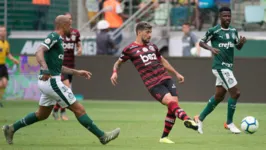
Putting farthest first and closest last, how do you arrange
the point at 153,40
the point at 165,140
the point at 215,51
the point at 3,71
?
the point at 153,40, the point at 3,71, the point at 215,51, the point at 165,140

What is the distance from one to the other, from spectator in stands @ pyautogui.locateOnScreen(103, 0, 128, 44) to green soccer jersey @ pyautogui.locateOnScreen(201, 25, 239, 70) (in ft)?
43.6

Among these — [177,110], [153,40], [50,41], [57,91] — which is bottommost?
[153,40]

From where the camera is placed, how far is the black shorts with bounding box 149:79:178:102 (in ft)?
41.5

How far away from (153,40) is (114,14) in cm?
176

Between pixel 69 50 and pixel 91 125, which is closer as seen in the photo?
pixel 91 125

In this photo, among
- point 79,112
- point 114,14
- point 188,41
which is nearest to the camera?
point 79,112

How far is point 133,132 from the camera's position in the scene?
15.0m

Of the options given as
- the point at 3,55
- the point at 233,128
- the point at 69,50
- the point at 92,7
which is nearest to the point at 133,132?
the point at 233,128

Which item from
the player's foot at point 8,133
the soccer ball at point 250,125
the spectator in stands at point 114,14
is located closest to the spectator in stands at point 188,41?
the spectator in stands at point 114,14

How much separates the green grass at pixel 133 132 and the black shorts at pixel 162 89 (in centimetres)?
77

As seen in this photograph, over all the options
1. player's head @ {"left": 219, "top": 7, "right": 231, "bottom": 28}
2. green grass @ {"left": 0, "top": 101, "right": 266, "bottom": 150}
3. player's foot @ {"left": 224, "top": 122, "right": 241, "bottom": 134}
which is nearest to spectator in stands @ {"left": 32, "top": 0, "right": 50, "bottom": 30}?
green grass @ {"left": 0, "top": 101, "right": 266, "bottom": 150}

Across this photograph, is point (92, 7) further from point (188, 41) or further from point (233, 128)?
point (233, 128)

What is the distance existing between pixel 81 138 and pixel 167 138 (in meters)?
1.67

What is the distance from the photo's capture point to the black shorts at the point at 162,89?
12648mm
